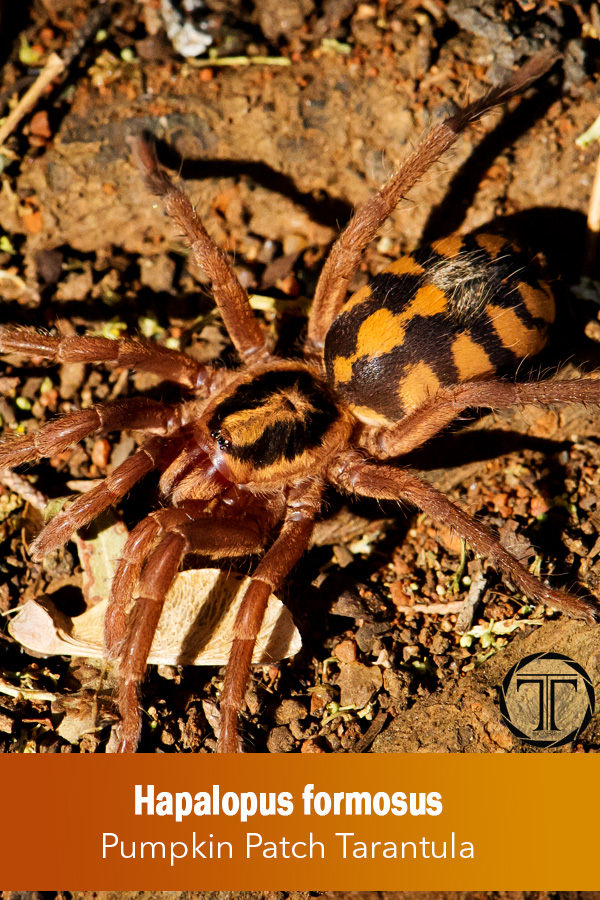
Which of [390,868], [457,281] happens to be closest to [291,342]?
[457,281]

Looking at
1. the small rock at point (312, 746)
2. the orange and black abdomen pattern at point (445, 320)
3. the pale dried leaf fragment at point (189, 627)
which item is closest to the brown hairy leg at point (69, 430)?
the pale dried leaf fragment at point (189, 627)

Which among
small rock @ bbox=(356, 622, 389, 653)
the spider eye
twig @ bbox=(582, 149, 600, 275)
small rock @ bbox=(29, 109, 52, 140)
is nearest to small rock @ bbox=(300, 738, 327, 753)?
small rock @ bbox=(356, 622, 389, 653)

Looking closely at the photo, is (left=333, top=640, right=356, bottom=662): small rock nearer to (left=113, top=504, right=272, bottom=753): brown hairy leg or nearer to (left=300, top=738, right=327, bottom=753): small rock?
(left=300, top=738, right=327, bottom=753): small rock

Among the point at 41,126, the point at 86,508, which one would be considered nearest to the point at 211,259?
the point at 86,508

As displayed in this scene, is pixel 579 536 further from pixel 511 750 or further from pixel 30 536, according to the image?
pixel 30 536

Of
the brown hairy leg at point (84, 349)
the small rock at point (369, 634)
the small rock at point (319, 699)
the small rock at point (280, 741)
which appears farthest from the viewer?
the brown hairy leg at point (84, 349)

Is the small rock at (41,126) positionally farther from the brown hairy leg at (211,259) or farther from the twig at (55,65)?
the brown hairy leg at (211,259)
